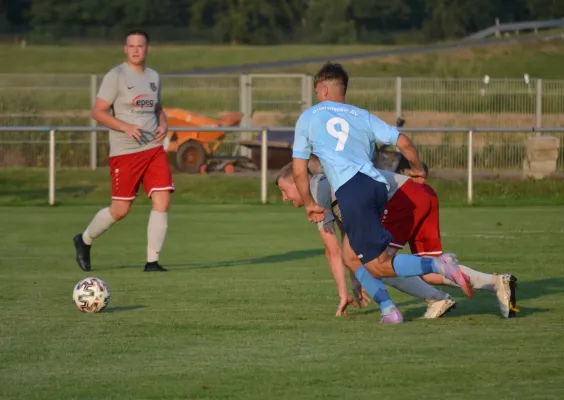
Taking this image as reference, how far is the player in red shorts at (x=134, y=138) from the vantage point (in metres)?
12.8

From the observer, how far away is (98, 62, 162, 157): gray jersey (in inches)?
504

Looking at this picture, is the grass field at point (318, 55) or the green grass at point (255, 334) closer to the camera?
the green grass at point (255, 334)

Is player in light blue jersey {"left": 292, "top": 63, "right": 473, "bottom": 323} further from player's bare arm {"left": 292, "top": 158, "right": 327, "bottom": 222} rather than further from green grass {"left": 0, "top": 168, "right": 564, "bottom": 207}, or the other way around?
green grass {"left": 0, "top": 168, "right": 564, "bottom": 207}

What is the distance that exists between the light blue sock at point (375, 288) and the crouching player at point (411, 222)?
8.6 inches

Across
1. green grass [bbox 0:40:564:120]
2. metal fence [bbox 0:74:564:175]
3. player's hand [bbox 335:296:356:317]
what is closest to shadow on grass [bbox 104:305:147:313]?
player's hand [bbox 335:296:356:317]

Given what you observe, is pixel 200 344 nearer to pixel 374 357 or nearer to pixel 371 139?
pixel 374 357

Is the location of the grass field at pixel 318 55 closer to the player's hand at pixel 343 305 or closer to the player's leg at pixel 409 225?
the player's hand at pixel 343 305

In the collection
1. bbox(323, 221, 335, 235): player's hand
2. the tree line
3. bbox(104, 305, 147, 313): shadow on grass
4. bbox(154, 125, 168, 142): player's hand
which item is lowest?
bbox(104, 305, 147, 313): shadow on grass

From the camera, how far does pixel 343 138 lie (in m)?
8.98

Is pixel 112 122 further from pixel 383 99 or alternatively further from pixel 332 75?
pixel 383 99

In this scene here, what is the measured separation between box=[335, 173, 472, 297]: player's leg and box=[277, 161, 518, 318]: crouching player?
40 cm

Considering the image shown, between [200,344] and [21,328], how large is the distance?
4.66 feet

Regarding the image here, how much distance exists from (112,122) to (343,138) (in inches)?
161

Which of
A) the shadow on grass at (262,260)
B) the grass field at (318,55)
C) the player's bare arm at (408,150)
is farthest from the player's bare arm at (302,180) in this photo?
the grass field at (318,55)
